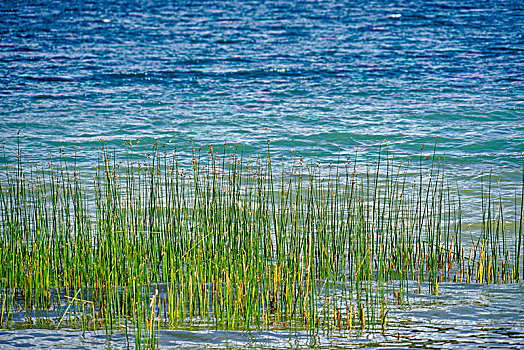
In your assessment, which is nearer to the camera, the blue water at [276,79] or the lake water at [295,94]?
the lake water at [295,94]

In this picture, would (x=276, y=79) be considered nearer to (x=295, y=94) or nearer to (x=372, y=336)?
(x=295, y=94)

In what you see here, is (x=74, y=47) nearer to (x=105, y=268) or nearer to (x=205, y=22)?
(x=205, y=22)

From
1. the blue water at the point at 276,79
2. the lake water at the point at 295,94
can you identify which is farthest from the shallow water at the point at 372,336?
the blue water at the point at 276,79

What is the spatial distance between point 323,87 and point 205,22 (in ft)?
27.8

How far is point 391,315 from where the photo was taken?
3.87m

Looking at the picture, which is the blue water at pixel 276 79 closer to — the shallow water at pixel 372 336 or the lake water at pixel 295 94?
the lake water at pixel 295 94

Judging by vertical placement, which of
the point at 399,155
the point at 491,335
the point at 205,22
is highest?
the point at 205,22

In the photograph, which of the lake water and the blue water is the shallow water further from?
the blue water

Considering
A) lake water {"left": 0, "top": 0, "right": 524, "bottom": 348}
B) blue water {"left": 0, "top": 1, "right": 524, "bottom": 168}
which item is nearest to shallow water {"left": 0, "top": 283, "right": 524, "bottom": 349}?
lake water {"left": 0, "top": 0, "right": 524, "bottom": 348}

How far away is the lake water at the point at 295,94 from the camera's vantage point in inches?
153

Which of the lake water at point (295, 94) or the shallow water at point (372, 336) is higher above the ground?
the lake water at point (295, 94)

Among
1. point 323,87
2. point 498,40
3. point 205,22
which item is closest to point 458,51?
point 498,40

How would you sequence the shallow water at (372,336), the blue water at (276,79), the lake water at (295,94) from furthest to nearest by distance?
the blue water at (276,79) → the lake water at (295,94) → the shallow water at (372,336)

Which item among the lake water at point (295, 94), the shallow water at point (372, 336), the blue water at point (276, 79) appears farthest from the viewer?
the blue water at point (276, 79)
